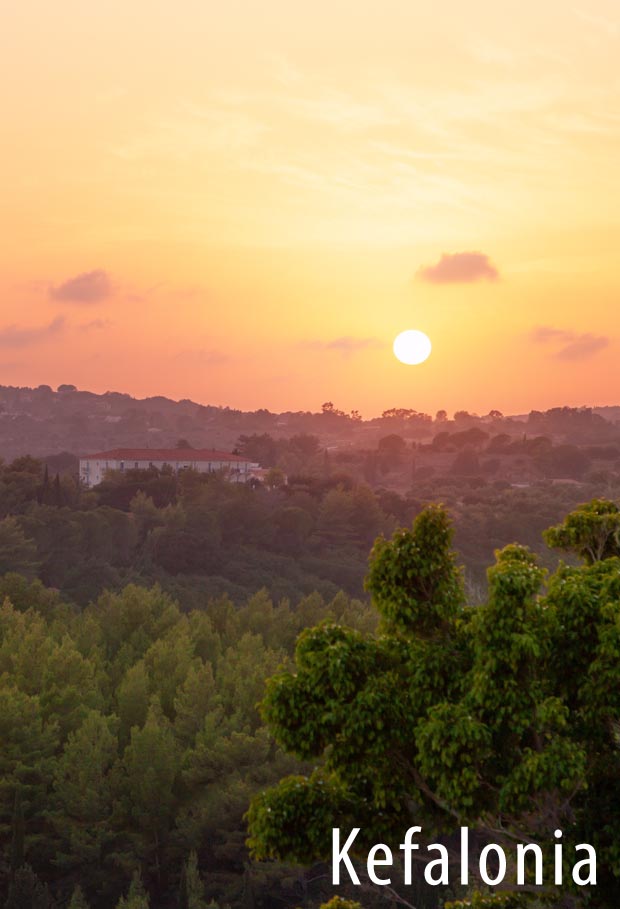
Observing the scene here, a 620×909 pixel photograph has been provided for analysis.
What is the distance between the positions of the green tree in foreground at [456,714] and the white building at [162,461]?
153 metres

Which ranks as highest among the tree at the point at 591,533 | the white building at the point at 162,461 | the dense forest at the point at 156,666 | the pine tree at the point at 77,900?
the white building at the point at 162,461

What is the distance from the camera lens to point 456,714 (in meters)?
11.7

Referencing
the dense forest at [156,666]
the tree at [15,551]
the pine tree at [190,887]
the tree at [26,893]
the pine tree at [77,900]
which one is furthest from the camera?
the tree at [15,551]

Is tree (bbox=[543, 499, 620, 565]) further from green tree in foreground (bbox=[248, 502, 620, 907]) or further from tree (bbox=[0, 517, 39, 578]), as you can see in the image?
tree (bbox=[0, 517, 39, 578])

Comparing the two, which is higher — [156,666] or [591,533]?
[591,533]

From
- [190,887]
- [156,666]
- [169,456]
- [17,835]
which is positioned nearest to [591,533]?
[190,887]

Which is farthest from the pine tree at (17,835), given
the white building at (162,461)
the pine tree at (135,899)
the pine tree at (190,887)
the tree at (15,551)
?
the white building at (162,461)

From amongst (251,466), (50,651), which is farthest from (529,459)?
(50,651)

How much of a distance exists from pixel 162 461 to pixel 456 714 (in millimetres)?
164752

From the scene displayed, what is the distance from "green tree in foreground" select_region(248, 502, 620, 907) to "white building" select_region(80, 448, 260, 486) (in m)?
153

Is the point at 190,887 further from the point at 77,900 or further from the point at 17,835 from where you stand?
the point at 17,835

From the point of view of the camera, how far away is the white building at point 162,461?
170 m

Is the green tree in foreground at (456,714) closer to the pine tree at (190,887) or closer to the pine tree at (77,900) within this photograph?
the pine tree at (77,900)

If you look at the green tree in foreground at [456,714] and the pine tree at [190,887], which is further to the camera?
the pine tree at [190,887]
